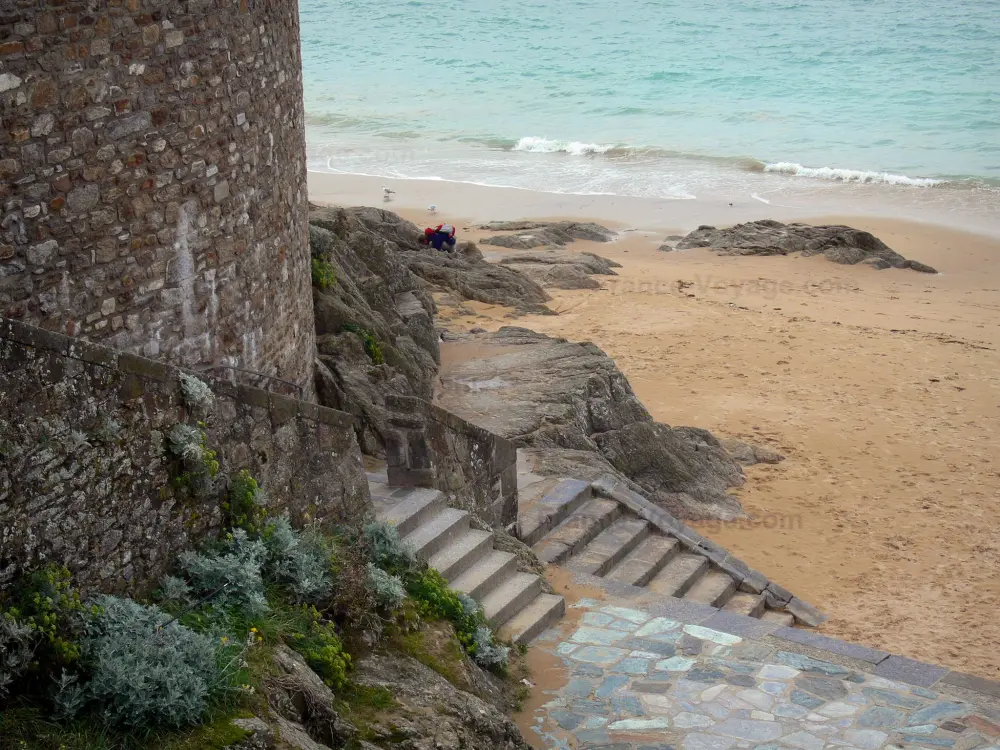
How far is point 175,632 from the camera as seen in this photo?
5.47 metres

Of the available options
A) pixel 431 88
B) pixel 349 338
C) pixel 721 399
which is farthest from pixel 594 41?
pixel 349 338

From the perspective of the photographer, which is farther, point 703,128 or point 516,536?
point 703,128

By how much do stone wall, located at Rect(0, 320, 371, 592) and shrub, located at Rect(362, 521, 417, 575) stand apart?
0.78 m

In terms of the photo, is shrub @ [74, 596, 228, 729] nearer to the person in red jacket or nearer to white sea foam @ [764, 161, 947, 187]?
the person in red jacket

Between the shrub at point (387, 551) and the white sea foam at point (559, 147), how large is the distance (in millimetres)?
29697

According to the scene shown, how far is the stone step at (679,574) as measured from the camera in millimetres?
10023

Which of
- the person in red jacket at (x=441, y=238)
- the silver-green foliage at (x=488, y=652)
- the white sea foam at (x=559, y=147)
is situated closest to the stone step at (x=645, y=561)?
the silver-green foliage at (x=488, y=652)

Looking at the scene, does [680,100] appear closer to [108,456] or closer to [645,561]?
[645,561]

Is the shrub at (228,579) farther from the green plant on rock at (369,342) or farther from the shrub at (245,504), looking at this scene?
the green plant on rock at (369,342)

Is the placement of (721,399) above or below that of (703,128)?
below

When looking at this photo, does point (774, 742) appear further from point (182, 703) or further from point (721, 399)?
point (721, 399)

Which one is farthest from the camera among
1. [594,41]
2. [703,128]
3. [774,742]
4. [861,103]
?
[594,41]

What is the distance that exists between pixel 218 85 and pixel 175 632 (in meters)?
3.87

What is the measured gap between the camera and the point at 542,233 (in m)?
25.3
